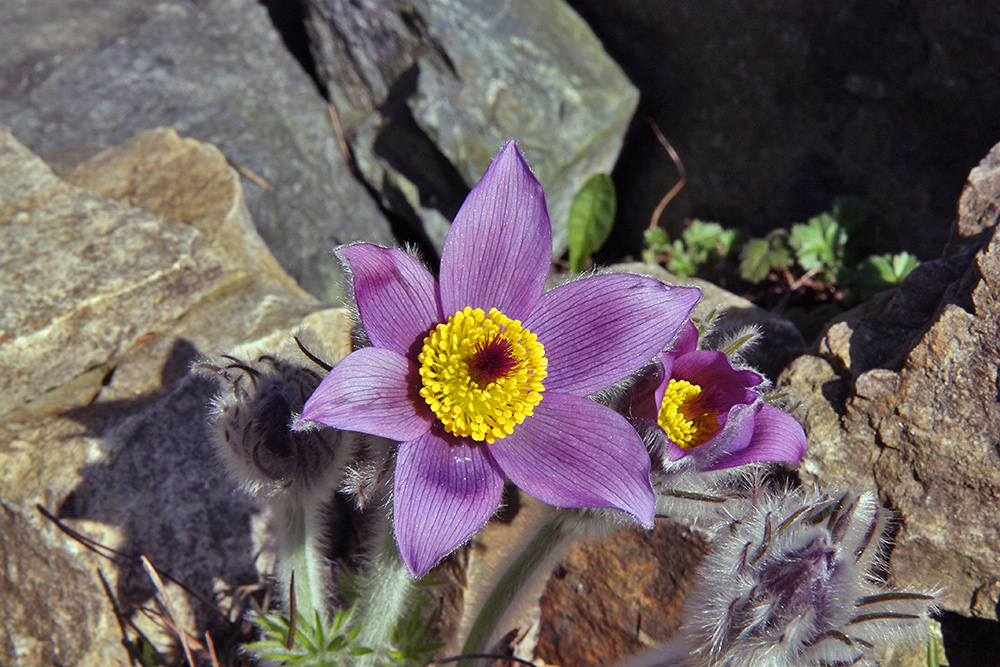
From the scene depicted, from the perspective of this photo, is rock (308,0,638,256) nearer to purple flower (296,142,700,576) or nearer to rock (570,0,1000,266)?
rock (570,0,1000,266)

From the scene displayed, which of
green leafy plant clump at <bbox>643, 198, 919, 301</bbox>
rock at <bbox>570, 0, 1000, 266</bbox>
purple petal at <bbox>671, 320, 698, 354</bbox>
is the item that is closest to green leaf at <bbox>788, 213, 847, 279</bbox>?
green leafy plant clump at <bbox>643, 198, 919, 301</bbox>

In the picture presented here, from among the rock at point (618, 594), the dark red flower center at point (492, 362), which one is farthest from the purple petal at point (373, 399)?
the rock at point (618, 594)

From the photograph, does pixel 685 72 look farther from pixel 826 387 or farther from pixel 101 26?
pixel 101 26

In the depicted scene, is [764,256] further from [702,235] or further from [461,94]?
[461,94]

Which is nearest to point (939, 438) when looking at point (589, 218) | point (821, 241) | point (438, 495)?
point (438, 495)

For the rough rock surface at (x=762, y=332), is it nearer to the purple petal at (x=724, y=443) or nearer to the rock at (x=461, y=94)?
the purple petal at (x=724, y=443)

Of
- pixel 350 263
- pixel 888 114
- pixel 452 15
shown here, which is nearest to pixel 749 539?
pixel 350 263

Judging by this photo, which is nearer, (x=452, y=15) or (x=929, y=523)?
(x=929, y=523)

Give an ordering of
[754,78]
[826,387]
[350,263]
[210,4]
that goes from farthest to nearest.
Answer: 1. [210,4]
2. [754,78]
3. [826,387]
4. [350,263]
